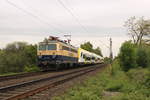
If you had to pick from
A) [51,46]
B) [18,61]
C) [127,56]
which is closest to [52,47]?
[51,46]

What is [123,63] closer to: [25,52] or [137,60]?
[137,60]

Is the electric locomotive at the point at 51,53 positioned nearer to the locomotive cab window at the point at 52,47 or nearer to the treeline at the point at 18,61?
the locomotive cab window at the point at 52,47

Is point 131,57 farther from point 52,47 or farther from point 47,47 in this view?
point 47,47

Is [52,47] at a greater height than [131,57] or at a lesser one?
greater

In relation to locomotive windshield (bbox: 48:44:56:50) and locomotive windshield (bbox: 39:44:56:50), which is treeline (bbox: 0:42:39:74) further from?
locomotive windshield (bbox: 48:44:56:50)

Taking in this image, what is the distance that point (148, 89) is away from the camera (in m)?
12.1

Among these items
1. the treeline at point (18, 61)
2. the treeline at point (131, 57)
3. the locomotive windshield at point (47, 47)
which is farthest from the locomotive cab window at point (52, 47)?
the treeline at point (131, 57)

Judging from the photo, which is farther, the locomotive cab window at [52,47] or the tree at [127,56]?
the locomotive cab window at [52,47]

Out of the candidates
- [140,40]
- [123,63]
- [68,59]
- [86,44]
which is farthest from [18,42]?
[86,44]

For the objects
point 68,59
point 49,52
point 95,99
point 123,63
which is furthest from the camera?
point 68,59

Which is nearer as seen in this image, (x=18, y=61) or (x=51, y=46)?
(x=51, y=46)

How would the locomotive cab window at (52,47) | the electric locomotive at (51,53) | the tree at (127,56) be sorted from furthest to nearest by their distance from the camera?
Answer: the locomotive cab window at (52,47), the electric locomotive at (51,53), the tree at (127,56)

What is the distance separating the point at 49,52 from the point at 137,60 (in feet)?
31.4

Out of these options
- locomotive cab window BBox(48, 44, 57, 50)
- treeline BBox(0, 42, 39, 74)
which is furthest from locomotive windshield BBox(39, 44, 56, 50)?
treeline BBox(0, 42, 39, 74)
